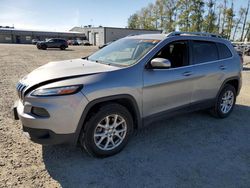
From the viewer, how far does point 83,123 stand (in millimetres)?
2973

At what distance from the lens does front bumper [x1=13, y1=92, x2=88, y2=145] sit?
105 inches

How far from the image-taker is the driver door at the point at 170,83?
3416 mm

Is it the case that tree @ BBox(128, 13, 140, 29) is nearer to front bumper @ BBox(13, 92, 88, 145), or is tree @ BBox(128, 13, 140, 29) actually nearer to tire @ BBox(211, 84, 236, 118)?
tire @ BBox(211, 84, 236, 118)

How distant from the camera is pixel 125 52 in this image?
12.9ft

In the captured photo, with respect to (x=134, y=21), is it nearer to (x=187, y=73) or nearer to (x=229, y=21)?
(x=229, y=21)

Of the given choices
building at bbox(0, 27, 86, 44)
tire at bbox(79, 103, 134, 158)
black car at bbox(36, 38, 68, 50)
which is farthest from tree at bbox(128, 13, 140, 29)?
tire at bbox(79, 103, 134, 158)

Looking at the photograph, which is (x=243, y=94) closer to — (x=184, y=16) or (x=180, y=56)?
(x=180, y=56)

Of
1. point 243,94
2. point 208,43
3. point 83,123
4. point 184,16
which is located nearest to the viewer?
point 83,123

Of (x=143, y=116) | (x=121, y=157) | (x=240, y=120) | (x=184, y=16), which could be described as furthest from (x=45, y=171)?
(x=184, y=16)

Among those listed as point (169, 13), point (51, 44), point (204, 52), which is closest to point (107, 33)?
point (169, 13)

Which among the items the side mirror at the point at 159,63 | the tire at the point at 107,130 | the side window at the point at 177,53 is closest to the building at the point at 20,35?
the side window at the point at 177,53

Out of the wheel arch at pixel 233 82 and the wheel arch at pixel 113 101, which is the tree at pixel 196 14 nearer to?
the wheel arch at pixel 233 82

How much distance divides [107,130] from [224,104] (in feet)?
10.0

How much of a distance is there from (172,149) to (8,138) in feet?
8.88
